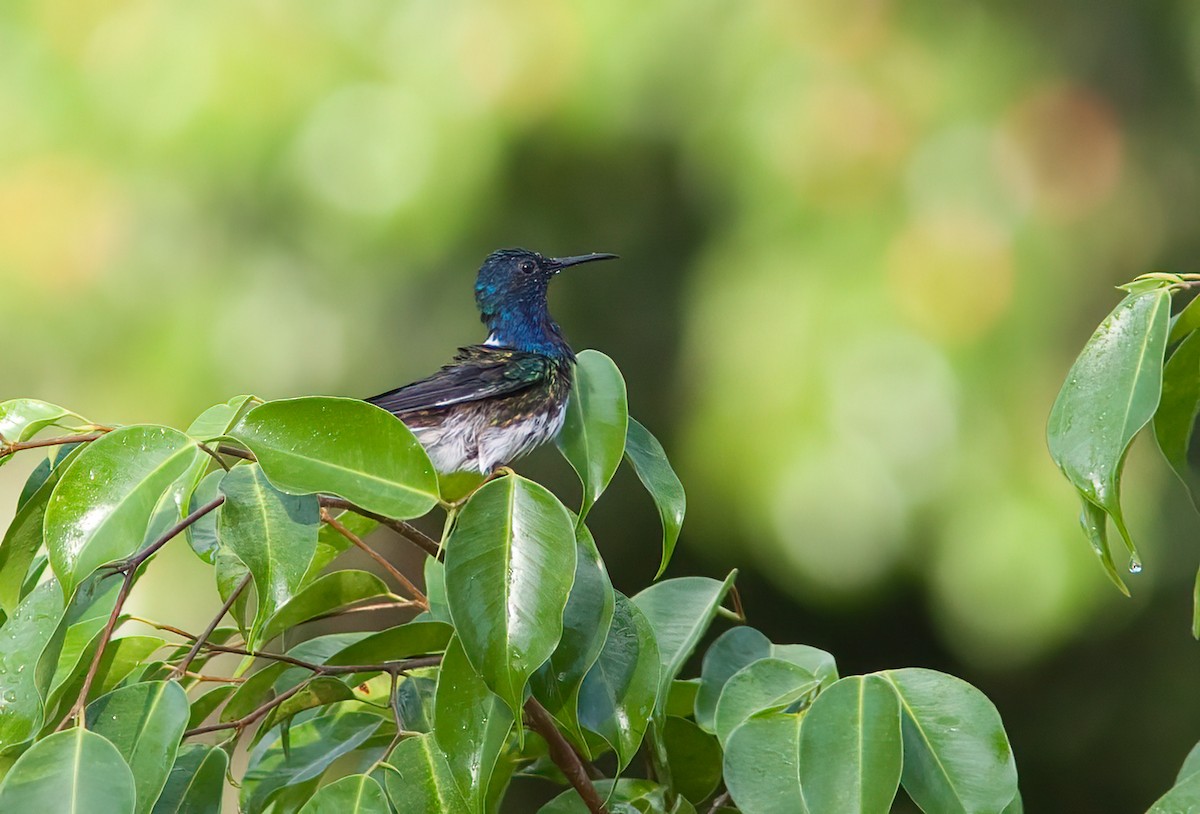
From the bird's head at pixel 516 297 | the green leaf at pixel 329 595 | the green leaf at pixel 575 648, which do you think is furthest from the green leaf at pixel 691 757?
the bird's head at pixel 516 297

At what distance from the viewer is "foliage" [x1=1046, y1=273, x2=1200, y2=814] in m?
1.13

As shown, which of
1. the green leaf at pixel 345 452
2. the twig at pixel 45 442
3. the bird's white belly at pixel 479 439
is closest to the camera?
the green leaf at pixel 345 452

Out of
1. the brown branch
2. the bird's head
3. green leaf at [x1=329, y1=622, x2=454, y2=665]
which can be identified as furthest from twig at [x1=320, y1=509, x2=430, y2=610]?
the bird's head

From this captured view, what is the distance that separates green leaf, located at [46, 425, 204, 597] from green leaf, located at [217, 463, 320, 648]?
0.06 metres

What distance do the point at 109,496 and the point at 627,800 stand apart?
0.69 m

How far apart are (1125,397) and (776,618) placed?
2762 millimetres

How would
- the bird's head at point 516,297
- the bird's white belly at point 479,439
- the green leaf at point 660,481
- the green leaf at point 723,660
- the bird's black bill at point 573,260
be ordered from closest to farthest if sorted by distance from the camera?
the green leaf at point 660,481 → the green leaf at point 723,660 → the bird's white belly at point 479,439 → the bird's black bill at point 573,260 → the bird's head at point 516,297

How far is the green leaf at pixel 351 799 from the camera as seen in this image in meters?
1.11

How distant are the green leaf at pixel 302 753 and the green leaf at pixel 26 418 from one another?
43cm

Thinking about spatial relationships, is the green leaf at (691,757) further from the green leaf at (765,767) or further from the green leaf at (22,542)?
the green leaf at (22,542)

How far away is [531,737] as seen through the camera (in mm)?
1468

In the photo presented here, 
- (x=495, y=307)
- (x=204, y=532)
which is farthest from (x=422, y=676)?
(x=495, y=307)

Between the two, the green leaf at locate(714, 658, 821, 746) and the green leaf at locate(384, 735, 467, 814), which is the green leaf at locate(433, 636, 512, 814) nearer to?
the green leaf at locate(384, 735, 467, 814)

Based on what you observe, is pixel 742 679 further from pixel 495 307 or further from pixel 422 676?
pixel 495 307
